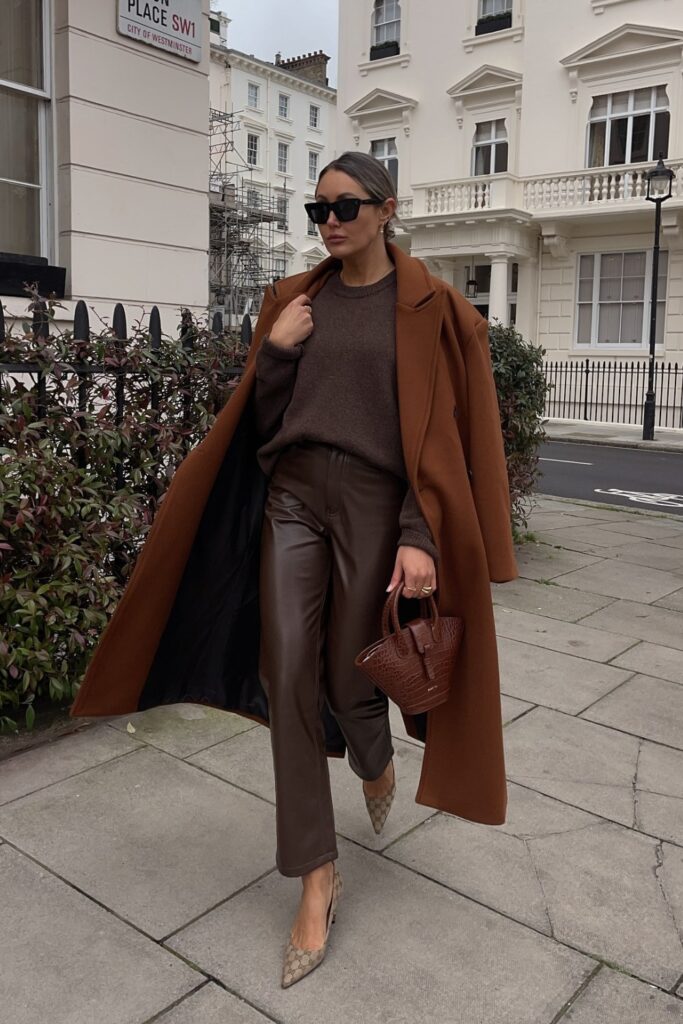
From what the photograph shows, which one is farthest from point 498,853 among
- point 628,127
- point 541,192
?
point 628,127

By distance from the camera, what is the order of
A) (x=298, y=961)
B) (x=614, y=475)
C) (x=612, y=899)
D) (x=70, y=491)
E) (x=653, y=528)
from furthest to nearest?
(x=614, y=475)
(x=653, y=528)
(x=70, y=491)
(x=612, y=899)
(x=298, y=961)

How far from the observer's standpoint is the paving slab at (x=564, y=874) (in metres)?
2.46

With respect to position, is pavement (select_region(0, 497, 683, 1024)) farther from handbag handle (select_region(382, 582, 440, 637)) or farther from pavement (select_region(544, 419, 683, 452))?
pavement (select_region(544, 419, 683, 452))

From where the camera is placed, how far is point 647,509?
10.4 m

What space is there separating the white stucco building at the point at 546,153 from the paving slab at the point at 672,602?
61.3ft

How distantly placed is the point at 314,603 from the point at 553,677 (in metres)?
2.35

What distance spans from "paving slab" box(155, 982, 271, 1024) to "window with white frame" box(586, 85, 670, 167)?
24448 millimetres

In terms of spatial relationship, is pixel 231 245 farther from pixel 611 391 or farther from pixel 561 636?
pixel 561 636

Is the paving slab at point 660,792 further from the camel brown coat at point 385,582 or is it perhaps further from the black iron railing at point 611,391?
the black iron railing at point 611,391

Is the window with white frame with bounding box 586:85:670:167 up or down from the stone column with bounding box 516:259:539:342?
up

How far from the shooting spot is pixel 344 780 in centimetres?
336

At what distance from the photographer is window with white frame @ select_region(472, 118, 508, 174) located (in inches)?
1021

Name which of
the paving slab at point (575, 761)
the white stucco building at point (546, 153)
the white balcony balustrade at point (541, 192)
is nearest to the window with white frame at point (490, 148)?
the white stucco building at point (546, 153)

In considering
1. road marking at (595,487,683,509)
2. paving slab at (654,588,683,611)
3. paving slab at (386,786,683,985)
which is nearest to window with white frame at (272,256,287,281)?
road marking at (595,487,683,509)
